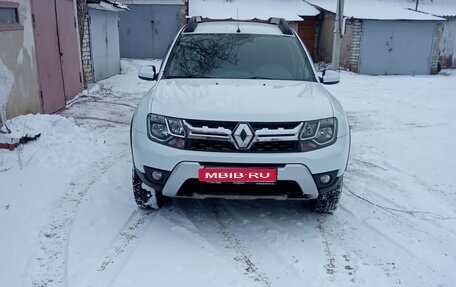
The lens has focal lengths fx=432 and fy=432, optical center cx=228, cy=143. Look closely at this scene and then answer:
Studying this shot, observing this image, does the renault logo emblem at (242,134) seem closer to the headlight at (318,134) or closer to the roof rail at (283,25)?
the headlight at (318,134)

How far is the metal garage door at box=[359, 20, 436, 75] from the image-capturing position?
17797 millimetres

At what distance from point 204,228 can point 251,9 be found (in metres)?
17.9

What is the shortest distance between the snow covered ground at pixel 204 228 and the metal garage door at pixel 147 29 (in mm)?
14165

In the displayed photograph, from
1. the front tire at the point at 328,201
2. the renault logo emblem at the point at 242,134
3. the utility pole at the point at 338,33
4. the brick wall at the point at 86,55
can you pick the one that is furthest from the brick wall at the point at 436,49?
the renault logo emblem at the point at 242,134

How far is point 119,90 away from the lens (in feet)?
36.3

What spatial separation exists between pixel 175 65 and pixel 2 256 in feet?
7.61

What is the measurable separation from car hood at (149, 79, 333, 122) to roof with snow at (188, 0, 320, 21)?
14.7 meters

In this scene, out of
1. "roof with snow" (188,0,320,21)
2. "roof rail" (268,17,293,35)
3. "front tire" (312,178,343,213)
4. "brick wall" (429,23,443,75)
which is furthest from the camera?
"roof with snow" (188,0,320,21)

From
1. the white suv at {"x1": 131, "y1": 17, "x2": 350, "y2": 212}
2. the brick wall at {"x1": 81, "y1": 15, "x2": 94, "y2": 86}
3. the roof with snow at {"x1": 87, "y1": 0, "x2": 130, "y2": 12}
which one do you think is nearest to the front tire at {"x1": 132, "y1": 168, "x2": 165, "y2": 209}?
the white suv at {"x1": 131, "y1": 17, "x2": 350, "y2": 212}

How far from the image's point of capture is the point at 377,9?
19.5m

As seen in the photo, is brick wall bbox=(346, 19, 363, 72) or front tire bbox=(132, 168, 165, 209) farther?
brick wall bbox=(346, 19, 363, 72)

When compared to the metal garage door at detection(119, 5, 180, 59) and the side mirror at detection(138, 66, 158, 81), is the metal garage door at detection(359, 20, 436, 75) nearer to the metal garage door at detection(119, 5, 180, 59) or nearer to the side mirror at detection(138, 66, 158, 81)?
the metal garage door at detection(119, 5, 180, 59)

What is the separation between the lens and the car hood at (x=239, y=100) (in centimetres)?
327

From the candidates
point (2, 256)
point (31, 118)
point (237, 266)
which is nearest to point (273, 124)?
point (237, 266)
